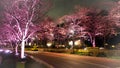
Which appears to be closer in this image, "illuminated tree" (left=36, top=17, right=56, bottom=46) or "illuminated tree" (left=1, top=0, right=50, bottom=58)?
"illuminated tree" (left=1, top=0, right=50, bottom=58)

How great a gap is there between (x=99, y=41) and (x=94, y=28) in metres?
11.8

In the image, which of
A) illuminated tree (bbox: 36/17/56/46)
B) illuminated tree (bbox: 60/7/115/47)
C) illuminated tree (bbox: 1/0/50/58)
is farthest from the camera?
illuminated tree (bbox: 60/7/115/47)

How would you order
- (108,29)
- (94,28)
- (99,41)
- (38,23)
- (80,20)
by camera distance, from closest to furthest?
1. (38,23)
2. (108,29)
3. (94,28)
4. (80,20)
5. (99,41)

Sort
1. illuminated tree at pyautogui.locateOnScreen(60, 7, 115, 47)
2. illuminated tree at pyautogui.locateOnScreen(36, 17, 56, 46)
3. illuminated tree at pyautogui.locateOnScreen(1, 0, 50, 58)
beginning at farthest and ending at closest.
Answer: illuminated tree at pyautogui.locateOnScreen(60, 7, 115, 47) < illuminated tree at pyautogui.locateOnScreen(36, 17, 56, 46) < illuminated tree at pyautogui.locateOnScreen(1, 0, 50, 58)

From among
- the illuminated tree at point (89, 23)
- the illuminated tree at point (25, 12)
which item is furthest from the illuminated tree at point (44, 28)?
the illuminated tree at point (89, 23)

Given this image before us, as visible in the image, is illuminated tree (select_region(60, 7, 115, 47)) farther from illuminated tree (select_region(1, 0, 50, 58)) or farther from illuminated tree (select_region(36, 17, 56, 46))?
illuminated tree (select_region(1, 0, 50, 58))

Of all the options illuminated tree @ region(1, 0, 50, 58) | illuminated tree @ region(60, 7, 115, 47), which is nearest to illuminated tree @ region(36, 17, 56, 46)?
illuminated tree @ region(1, 0, 50, 58)

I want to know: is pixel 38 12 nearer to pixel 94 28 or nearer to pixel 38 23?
pixel 38 23

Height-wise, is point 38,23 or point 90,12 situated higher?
point 90,12

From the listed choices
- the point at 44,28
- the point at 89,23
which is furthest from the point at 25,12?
the point at 89,23

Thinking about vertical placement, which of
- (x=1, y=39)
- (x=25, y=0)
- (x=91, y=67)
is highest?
(x=25, y=0)

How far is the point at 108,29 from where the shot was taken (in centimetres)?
5888

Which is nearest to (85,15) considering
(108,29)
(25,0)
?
(108,29)

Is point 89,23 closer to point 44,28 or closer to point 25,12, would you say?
point 44,28
